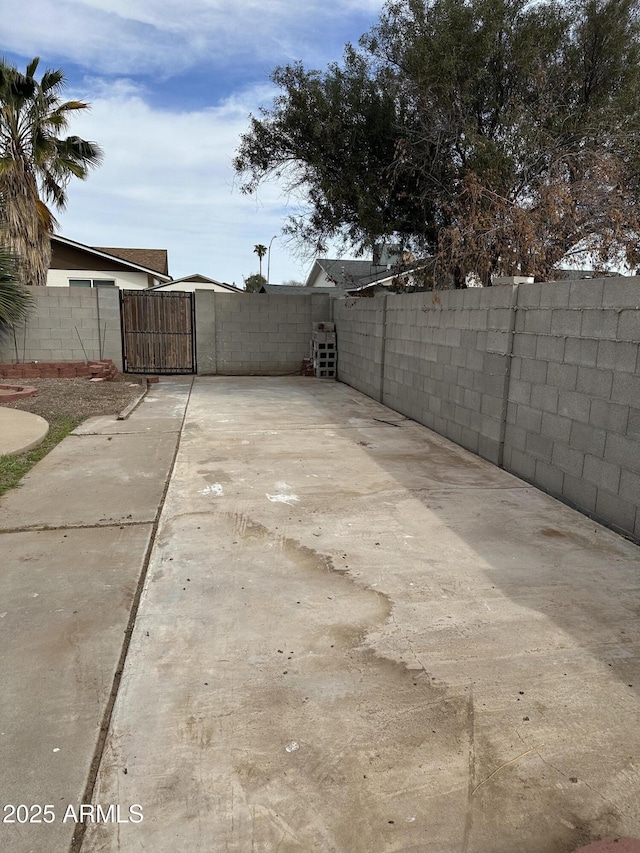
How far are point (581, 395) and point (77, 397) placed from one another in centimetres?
820

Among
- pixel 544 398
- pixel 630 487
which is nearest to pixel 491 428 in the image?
pixel 544 398

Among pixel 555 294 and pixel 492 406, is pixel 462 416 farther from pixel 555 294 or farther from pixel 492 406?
pixel 555 294

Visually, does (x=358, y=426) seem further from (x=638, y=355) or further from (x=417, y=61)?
(x=417, y=61)

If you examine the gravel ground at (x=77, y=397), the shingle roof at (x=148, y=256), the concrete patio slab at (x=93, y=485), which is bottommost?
the concrete patio slab at (x=93, y=485)

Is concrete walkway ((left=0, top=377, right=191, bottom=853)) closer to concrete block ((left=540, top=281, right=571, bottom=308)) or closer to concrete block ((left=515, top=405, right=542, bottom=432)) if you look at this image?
concrete block ((left=515, top=405, right=542, bottom=432))

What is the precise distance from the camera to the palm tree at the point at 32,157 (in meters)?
12.6

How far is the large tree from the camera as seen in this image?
26.0 feet

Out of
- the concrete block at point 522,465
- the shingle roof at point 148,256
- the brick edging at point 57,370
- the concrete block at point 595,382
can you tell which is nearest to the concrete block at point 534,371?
the concrete block at point 595,382

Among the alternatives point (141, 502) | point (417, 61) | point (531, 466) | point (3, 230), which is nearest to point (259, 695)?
point (141, 502)

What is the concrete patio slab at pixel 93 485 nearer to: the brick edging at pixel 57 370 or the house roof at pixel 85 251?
the brick edging at pixel 57 370

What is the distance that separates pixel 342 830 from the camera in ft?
5.68

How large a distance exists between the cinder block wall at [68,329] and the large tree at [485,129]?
17.2 ft

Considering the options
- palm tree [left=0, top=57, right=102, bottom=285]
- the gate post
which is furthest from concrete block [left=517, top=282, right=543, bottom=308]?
palm tree [left=0, top=57, right=102, bottom=285]

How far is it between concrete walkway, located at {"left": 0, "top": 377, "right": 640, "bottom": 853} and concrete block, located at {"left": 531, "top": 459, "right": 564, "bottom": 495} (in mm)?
186
